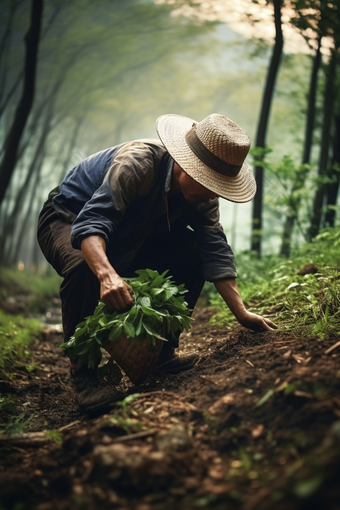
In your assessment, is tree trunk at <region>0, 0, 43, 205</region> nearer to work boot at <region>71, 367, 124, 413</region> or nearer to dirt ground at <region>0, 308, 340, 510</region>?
work boot at <region>71, 367, 124, 413</region>

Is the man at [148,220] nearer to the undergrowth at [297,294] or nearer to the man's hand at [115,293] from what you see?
the man's hand at [115,293]

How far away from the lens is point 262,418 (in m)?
1.64

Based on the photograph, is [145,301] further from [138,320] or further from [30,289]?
[30,289]

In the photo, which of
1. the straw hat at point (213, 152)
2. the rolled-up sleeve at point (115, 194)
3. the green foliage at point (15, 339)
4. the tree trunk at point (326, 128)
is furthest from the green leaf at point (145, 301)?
the tree trunk at point (326, 128)

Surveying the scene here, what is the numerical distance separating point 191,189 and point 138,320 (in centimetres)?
105

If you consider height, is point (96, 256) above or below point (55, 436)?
above

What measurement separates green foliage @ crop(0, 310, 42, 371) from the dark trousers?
3.74 feet

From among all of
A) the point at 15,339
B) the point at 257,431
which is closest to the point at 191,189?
the point at 257,431

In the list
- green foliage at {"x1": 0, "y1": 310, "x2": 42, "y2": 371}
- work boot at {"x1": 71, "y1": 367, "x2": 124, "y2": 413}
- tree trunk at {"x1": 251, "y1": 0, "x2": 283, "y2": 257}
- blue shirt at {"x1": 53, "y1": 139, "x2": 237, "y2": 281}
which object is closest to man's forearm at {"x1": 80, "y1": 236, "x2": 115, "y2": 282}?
blue shirt at {"x1": 53, "y1": 139, "x2": 237, "y2": 281}

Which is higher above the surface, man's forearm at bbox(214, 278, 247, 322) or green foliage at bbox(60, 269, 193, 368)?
green foliage at bbox(60, 269, 193, 368)

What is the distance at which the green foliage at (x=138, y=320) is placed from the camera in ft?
7.32

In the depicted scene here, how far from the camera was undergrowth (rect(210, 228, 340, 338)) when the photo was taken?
2.75 metres

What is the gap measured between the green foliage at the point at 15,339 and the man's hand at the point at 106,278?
162cm

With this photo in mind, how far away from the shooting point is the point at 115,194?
8.13 ft
